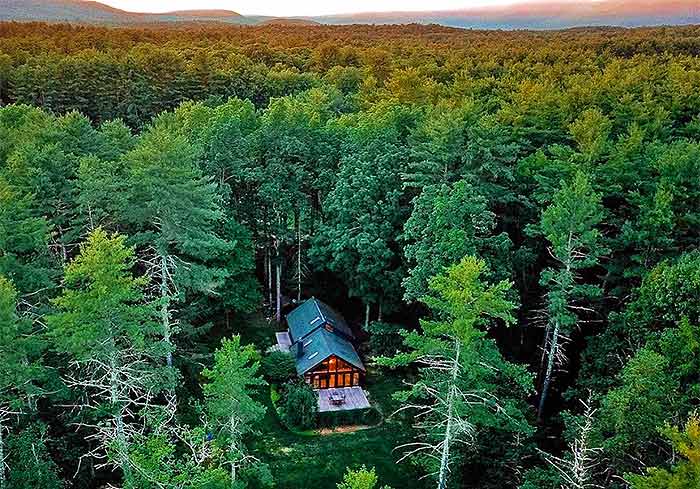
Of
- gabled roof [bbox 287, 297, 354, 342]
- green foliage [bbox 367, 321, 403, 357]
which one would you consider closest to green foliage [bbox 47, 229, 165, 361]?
gabled roof [bbox 287, 297, 354, 342]

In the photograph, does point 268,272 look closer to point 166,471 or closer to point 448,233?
point 448,233

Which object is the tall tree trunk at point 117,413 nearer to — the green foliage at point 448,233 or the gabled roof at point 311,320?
the green foliage at point 448,233

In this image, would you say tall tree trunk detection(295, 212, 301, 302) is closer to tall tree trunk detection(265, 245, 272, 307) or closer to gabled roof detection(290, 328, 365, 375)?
tall tree trunk detection(265, 245, 272, 307)

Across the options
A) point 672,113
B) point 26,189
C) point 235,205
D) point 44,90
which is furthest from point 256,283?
point 44,90

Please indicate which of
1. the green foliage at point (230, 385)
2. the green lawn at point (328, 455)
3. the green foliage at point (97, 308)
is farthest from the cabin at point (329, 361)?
the green foliage at point (97, 308)

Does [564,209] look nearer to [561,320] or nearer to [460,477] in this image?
[561,320]

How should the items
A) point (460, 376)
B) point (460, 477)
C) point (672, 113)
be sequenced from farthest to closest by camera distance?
point (672, 113) → point (460, 477) → point (460, 376)

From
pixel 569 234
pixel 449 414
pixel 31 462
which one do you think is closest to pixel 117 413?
pixel 31 462
